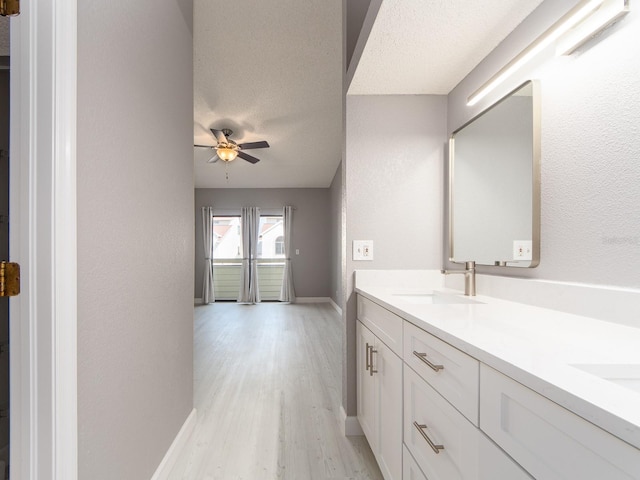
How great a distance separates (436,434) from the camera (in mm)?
942

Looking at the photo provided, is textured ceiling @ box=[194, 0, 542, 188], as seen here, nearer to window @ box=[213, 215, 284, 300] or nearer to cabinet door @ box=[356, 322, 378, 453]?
cabinet door @ box=[356, 322, 378, 453]

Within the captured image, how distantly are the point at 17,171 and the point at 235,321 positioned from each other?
451cm

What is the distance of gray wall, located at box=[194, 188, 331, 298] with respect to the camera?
706cm

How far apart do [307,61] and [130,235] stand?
2433 mm

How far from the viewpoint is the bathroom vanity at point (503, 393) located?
457 mm

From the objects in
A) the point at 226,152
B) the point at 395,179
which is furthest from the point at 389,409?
the point at 226,152

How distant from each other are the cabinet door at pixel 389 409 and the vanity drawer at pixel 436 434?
79 millimetres

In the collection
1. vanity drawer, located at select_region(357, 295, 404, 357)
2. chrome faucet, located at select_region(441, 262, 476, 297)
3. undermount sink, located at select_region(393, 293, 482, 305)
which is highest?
chrome faucet, located at select_region(441, 262, 476, 297)

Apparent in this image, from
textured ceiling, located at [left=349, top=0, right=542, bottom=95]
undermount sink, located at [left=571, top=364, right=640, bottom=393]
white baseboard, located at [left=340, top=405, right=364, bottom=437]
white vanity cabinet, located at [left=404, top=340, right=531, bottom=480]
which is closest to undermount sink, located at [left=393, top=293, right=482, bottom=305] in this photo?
white vanity cabinet, located at [left=404, top=340, right=531, bottom=480]

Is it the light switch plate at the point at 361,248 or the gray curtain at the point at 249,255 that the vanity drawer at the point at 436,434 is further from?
the gray curtain at the point at 249,255

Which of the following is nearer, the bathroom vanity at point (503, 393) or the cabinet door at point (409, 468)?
the bathroom vanity at point (503, 393)

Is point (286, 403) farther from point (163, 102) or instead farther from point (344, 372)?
point (163, 102)

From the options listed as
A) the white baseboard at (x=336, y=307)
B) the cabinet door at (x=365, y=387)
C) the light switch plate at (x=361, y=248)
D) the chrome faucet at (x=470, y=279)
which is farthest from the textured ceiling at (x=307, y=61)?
the white baseboard at (x=336, y=307)

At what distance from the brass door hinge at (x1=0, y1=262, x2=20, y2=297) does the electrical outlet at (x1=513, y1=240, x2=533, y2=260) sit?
5.44 ft
